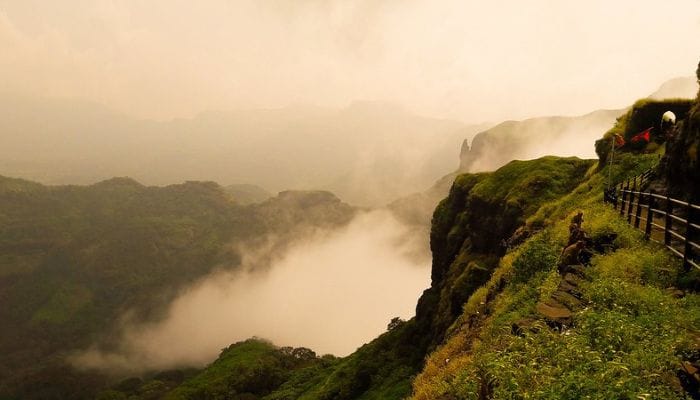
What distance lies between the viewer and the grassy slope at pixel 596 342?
9.12 m

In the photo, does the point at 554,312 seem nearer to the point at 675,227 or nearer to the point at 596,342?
the point at 596,342

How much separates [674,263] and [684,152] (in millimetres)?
7456

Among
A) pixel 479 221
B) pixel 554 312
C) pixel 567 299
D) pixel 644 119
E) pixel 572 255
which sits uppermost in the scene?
pixel 644 119

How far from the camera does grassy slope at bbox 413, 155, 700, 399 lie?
29.9ft

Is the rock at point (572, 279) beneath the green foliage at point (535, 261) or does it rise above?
beneath

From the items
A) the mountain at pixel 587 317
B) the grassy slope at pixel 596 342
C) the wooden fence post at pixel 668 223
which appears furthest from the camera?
the wooden fence post at pixel 668 223

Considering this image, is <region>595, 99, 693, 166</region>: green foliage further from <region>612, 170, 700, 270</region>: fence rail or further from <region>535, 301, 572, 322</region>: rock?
<region>535, 301, 572, 322</region>: rock

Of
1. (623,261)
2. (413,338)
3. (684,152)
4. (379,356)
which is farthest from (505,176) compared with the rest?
(623,261)

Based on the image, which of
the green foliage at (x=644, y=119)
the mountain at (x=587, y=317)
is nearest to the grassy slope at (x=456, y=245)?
the mountain at (x=587, y=317)

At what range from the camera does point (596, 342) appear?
11.0m

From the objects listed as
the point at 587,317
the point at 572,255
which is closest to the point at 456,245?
the point at 572,255

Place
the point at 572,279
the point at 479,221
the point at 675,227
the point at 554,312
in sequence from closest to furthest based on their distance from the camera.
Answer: the point at 554,312
the point at 572,279
the point at 675,227
the point at 479,221

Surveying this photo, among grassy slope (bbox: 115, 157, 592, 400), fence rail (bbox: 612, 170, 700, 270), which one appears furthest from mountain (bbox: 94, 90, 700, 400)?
grassy slope (bbox: 115, 157, 592, 400)

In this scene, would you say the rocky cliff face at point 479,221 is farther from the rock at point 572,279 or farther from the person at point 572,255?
the rock at point 572,279
